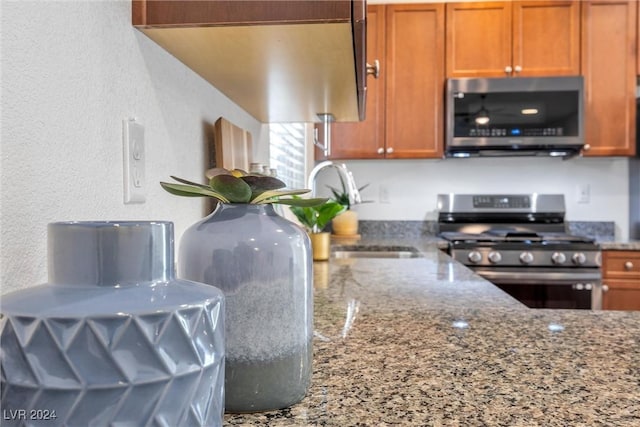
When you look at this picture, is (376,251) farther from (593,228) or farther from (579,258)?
(593,228)

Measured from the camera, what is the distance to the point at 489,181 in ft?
10.1

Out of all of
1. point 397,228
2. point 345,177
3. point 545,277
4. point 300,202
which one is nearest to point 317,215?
point 345,177

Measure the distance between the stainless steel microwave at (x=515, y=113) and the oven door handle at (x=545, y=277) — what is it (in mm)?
731

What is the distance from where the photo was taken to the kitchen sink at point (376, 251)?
224cm

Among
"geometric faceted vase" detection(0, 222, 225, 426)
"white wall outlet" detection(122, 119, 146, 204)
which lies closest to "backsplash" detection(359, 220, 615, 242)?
"white wall outlet" detection(122, 119, 146, 204)

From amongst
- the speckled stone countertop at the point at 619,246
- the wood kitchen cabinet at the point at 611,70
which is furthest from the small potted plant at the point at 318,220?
the wood kitchen cabinet at the point at 611,70

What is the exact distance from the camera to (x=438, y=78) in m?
2.81

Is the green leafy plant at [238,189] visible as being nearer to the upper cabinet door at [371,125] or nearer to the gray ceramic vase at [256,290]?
the gray ceramic vase at [256,290]

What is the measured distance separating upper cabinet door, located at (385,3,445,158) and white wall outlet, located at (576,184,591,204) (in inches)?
39.2

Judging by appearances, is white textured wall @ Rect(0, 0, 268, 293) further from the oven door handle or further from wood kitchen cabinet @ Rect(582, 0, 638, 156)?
wood kitchen cabinet @ Rect(582, 0, 638, 156)

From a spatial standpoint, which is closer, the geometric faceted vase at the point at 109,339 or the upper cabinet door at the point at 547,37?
the geometric faceted vase at the point at 109,339

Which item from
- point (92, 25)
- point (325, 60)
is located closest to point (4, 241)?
point (92, 25)

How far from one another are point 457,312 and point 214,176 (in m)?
0.60

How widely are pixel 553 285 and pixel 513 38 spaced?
4.72 ft
